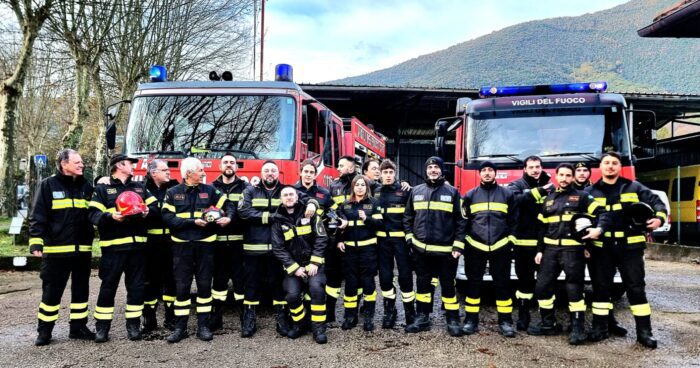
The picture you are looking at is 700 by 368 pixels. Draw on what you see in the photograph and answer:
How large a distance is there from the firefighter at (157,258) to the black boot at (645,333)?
4679 mm

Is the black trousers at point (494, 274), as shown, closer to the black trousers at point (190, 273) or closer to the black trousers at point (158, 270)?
the black trousers at point (190, 273)

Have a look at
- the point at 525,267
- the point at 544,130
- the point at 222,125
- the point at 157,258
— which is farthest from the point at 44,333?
the point at 544,130

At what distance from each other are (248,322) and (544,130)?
4.38m

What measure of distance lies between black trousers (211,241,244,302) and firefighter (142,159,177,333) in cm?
52

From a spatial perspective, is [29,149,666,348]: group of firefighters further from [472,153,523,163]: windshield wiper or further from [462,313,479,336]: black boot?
[472,153,523,163]: windshield wiper

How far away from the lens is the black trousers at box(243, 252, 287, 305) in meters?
5.46

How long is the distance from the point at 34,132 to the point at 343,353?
3120 cm

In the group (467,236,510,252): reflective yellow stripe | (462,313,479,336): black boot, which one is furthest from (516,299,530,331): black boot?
(467,236,510,252): reflective yellow stripe

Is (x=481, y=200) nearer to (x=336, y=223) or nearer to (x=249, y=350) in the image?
(x=336, y=223)

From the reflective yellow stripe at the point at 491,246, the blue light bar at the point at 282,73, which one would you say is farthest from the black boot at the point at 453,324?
the blue light bar at the point at 282,73

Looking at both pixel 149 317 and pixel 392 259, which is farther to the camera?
pixel 392 259

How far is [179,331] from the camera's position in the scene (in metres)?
5.16

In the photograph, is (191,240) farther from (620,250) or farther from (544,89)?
(544,89)

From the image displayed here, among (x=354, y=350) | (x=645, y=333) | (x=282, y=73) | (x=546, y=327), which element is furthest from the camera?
(x=282, y=73)
